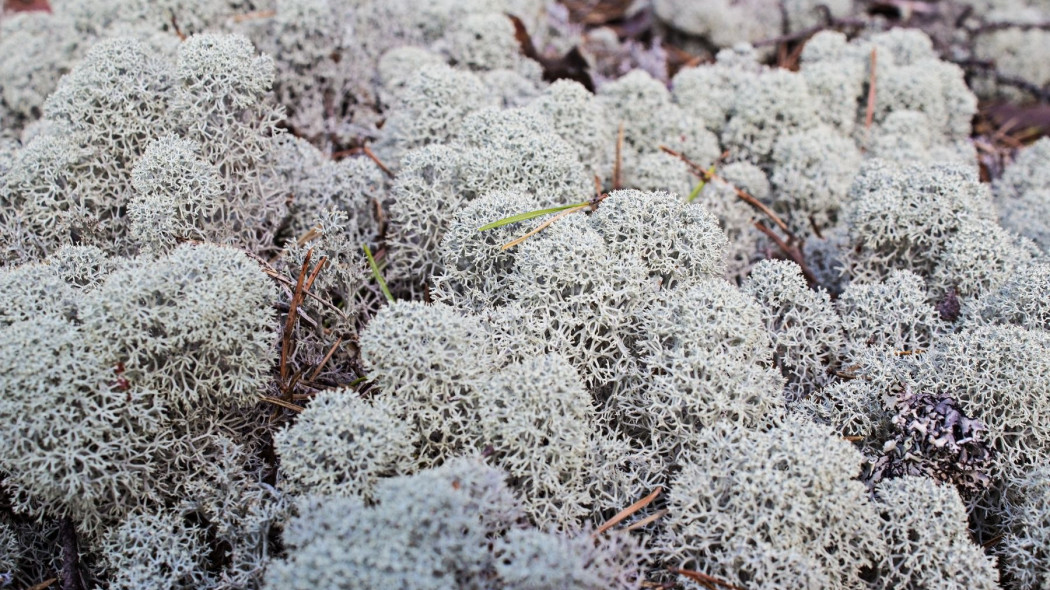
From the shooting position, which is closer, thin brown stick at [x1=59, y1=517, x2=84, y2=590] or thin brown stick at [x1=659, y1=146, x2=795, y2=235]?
thin brown stick at [x1=59, y1=517, x2=84, y2=590]

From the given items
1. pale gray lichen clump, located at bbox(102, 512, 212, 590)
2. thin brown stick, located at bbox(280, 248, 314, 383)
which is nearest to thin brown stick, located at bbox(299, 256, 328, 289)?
thin brown stick, located at bbox(280, 248, 314, 383)

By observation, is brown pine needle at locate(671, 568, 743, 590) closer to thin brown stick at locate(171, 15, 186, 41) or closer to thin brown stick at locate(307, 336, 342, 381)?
thin brown stick at locate(307, 336, 342, 381)

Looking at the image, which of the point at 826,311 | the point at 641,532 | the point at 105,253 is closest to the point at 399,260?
the point at 105,253

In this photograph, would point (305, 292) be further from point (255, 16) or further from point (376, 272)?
point (255, 16)

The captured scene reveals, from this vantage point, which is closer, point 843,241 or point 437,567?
point 437,567

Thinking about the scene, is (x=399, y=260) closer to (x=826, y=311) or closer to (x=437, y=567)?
(x=437, y=567)

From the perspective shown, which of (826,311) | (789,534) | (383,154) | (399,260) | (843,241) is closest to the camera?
(789,534)
